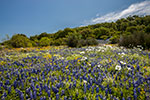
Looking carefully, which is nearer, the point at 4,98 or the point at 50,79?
the point at 4,98

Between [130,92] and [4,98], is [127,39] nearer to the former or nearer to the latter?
[130,92]

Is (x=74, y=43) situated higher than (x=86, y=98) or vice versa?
(x=74, y=43)

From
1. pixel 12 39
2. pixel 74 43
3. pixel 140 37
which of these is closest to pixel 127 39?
pixel 140 37

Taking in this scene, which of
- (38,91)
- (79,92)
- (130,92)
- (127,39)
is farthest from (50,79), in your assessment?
(127,39)

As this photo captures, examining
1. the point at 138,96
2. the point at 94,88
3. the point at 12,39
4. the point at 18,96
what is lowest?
the point at 138,96

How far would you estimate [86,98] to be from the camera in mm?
1945

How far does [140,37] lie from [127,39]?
1.08m

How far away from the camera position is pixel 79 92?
218 cm

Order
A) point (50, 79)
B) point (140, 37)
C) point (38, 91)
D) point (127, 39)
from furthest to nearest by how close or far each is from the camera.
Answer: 1. point (127, 39)
2. point (140, 37)
3. point (50, 79)
4. point (38, 91)

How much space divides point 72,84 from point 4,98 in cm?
132

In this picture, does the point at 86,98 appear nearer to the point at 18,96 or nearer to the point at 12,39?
the point at 18,96

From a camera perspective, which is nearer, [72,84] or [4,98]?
[4,98]

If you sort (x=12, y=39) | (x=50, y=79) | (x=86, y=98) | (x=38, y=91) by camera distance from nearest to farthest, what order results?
(x=86, y=98) → (x=38, y=91) → (x=50, y=79) → (x=12, y=39)

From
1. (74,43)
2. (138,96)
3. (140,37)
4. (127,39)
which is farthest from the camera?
(74,43)
